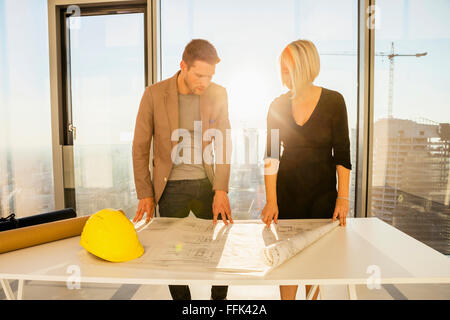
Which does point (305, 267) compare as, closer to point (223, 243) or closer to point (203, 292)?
point (223, 243)

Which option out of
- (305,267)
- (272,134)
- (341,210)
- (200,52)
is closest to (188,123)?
(200,52)

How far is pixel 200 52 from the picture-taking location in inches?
52.8

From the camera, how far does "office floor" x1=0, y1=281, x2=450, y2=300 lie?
72.7 inches

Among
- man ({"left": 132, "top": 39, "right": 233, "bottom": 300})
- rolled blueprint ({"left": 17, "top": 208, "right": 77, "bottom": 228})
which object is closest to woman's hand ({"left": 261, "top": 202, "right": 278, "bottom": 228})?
man ({"left": 132, "top": 39, "right": 233, "bottom": 300})

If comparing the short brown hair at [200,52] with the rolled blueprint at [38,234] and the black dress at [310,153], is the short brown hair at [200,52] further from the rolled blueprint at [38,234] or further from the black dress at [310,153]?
the rolled blueprint at [38,234]

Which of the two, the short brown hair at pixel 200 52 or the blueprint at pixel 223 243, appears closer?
the blueprint at pixel 223 243

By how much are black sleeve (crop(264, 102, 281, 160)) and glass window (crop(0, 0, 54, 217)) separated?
2429 millimetres

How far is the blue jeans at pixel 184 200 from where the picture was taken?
→ 150cm

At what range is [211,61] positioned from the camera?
4.48ft

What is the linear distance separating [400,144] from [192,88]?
199cm

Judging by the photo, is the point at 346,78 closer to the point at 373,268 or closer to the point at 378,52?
the point at 378,52

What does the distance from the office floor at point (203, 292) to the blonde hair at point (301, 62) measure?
1.40m

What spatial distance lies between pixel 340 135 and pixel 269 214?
517 mm

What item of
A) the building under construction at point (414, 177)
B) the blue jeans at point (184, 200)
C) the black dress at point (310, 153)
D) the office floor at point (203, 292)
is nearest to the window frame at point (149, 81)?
the building under construction at point (414, 177)
